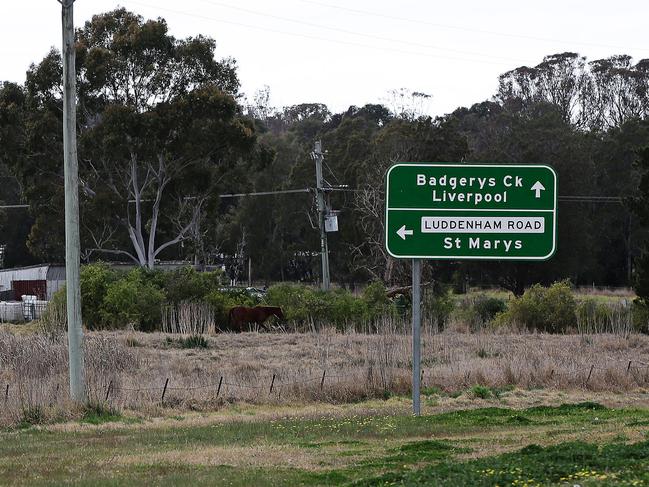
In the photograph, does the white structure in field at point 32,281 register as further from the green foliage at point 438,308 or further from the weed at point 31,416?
the weed at point 31,416

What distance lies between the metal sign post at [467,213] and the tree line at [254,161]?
878 inches

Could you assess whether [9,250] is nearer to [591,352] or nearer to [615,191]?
[615,191]

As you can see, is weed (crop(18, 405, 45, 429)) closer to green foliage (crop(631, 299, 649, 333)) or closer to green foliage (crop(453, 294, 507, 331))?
green foliage (crop(453, 294, 507, 331))

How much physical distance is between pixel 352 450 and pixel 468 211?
199 inches

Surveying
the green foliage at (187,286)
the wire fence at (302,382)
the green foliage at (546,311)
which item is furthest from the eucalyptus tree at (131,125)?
the wire fence at (302,382)

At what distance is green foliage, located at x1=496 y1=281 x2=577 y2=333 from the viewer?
124ft

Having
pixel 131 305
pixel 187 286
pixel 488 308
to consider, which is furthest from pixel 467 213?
pixel 488 308

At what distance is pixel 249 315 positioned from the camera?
37.4 meters

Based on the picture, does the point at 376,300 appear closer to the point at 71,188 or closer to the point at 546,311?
the point at 546,311

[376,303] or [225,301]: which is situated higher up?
[225,301]

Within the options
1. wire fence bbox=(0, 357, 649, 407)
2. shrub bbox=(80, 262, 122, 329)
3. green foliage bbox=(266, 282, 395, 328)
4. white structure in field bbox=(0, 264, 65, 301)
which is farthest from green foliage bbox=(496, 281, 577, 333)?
white structure in field bbox=(0, 264, 65, 301)

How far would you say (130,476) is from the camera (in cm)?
1079

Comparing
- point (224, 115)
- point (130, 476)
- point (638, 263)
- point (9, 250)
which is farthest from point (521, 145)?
point (130, 476)

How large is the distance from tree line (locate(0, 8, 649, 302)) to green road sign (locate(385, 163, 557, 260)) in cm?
2233
